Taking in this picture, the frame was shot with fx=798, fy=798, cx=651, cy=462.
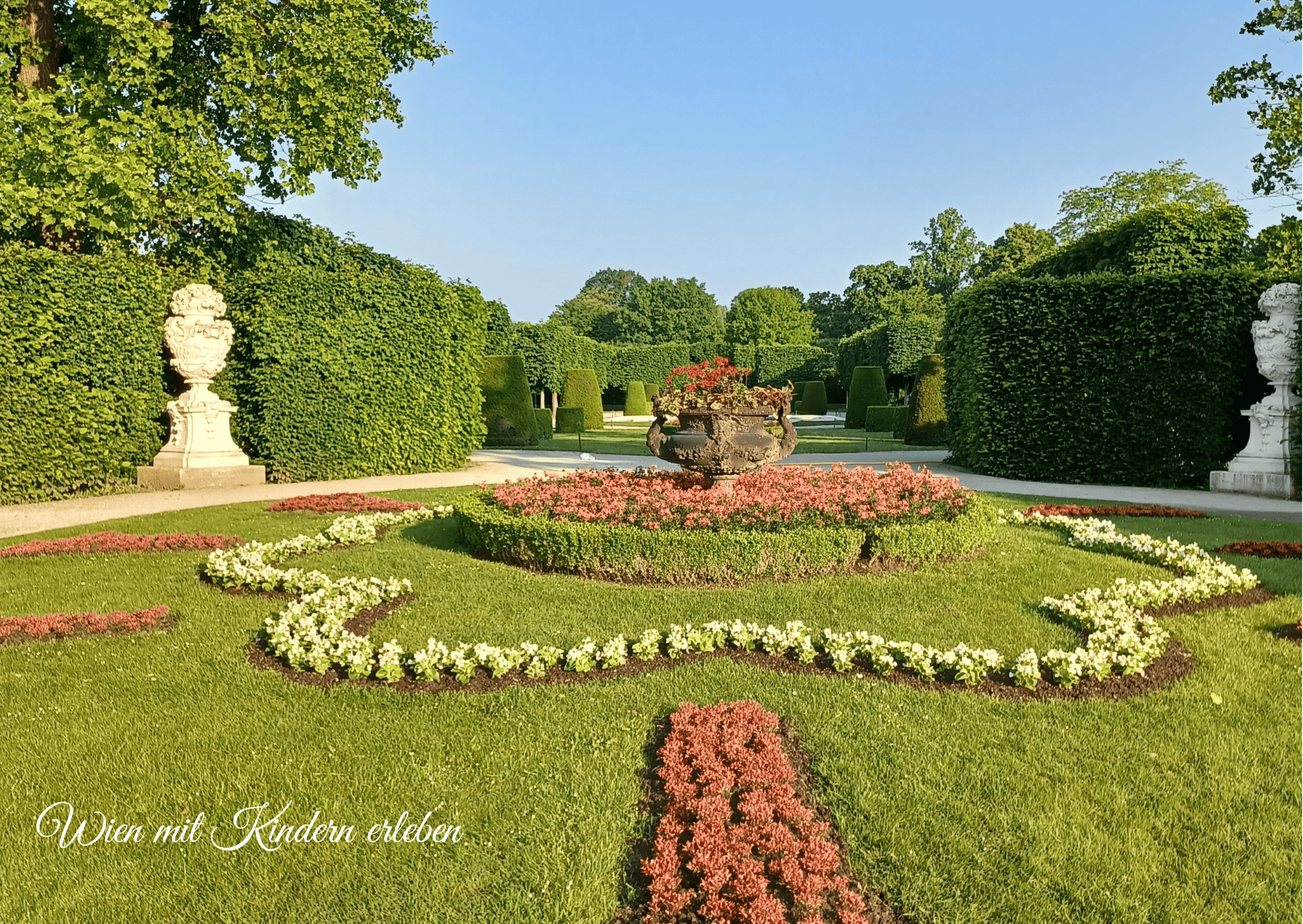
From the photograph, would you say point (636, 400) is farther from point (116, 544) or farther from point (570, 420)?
point (116, 544)

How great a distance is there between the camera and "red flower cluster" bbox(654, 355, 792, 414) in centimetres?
786

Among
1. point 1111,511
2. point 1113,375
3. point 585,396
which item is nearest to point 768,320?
→ point 585,396

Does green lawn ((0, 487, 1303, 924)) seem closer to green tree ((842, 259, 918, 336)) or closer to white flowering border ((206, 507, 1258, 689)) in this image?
white flowering border ((206, 507, 1258, 689))

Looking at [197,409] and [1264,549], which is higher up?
[197,409]

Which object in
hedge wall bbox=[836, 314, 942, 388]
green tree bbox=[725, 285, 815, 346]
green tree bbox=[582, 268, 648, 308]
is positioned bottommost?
hedge wall bbox=[836, 314, 942, 388]

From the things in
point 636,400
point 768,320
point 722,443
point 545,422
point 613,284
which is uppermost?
point 613,284

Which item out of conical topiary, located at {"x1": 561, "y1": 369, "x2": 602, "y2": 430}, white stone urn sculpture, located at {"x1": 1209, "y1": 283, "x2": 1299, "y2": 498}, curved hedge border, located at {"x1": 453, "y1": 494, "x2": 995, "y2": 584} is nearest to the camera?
curved hedge border, located at {"x1": 453, "y1": 494, "x2": 995, "y2": 584}

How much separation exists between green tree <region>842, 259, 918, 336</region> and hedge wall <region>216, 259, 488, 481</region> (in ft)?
159

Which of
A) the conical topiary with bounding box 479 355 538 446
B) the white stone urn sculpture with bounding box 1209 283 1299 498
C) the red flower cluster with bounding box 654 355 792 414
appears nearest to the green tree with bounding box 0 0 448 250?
the conical topiary with bounding box 479 355 538 446

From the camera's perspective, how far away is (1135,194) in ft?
112

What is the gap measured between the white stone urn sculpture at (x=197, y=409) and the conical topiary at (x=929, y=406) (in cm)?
1690

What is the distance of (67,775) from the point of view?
3424mm

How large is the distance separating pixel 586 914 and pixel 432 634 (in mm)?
2944

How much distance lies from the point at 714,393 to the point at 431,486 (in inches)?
255
